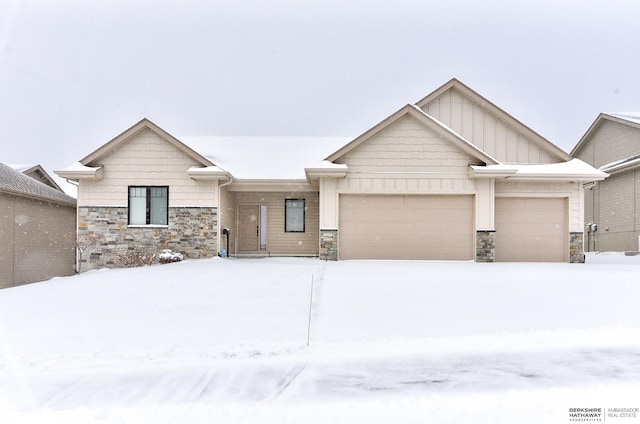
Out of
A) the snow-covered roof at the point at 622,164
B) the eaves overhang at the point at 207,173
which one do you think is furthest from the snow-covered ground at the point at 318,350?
the snow-covered roof at the point at 622,164

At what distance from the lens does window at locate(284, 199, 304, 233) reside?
57.8ft

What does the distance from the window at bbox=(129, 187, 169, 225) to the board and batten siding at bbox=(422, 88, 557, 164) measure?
9926mm

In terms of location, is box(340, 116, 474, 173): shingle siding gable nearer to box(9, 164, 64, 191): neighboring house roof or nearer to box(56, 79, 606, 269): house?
box(56, 79, 606, 269): house

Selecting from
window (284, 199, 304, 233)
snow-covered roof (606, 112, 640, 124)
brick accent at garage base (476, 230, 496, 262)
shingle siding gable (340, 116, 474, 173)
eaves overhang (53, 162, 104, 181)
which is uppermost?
snow-covered roof (606, 112, 640, 124)

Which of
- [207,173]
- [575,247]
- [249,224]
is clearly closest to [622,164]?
[575,247]

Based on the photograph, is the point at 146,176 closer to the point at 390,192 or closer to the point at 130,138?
the point at 130,138

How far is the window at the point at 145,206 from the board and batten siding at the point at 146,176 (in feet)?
0.69

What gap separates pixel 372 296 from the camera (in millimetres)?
8320

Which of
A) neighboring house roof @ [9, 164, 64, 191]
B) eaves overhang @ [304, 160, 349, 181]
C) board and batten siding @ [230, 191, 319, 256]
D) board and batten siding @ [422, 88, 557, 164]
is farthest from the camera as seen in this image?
neighboring house roof @ [9, 164, 64, 191]

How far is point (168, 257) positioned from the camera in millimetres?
13875

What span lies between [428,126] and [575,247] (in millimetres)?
6594

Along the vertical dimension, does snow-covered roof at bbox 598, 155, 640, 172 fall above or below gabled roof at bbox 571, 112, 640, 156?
below

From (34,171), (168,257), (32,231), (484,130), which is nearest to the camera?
(168,257)

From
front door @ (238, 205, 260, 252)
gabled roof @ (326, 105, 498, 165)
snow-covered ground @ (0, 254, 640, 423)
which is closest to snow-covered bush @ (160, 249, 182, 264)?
front door @ (238, 205, 260, 252)
